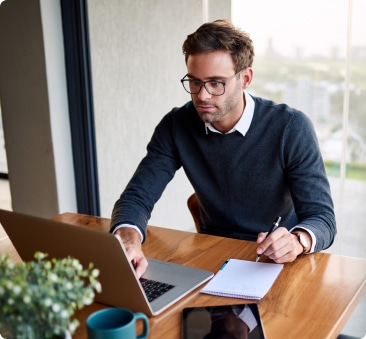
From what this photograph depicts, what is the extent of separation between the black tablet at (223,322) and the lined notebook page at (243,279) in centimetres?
6

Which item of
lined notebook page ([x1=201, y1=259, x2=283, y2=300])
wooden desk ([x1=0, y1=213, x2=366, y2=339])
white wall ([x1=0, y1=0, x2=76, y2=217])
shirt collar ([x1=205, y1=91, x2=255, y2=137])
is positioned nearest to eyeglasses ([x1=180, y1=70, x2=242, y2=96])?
shirt collar ([x1=205, y1=91, x2=255, y2=137])

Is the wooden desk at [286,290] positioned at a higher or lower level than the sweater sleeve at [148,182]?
lower

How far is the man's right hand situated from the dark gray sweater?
0.31 feet

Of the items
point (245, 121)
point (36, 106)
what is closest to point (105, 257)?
point (245, 121)

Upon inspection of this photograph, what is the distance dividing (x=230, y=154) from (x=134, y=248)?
555mm

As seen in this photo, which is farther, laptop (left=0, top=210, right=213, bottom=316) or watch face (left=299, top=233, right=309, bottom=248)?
watch face (left=299, top=233, right=309, bottom=248)

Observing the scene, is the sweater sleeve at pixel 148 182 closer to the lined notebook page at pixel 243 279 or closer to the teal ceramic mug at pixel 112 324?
the lined notebook page at pixel 243 279

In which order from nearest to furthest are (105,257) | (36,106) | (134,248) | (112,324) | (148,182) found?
(112,324) → (105,257) → (134,248) → (148,182) → (36,106)

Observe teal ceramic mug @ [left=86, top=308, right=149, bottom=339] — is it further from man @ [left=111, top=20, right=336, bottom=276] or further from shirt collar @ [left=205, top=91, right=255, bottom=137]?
shirt collar @ [left=205, top=91, right=255, bottom=137]

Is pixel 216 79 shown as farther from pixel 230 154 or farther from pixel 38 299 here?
pixel 38 299

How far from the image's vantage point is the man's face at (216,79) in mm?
1526

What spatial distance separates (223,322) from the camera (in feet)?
3.07

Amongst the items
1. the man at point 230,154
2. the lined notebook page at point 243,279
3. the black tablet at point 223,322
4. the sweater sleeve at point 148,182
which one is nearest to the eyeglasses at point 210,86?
the man at point 230,154

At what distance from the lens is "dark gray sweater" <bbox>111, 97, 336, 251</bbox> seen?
1.50m
